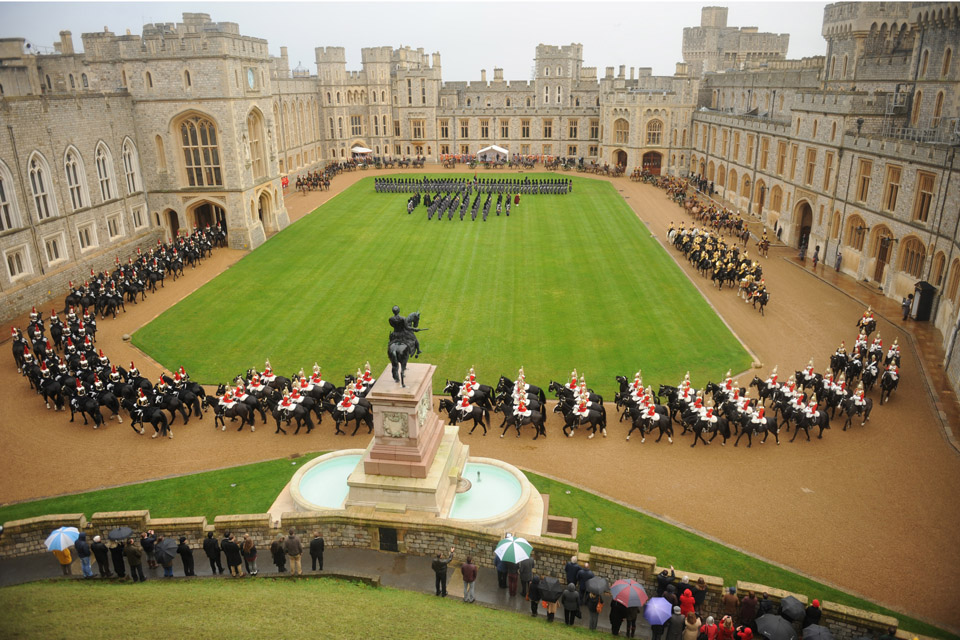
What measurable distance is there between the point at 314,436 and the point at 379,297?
34.9ft

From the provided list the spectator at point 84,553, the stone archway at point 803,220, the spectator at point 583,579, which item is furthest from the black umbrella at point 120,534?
the stone archway at point 803,220

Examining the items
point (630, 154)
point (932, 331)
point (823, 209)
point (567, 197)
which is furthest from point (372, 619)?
point (630, 154)

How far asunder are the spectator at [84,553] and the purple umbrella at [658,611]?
9981mm

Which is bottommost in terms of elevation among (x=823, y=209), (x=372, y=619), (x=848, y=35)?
(x=372, y=619)

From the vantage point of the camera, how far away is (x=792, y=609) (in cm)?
1048

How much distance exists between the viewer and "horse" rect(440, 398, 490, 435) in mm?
17766

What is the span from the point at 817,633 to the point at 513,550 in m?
4.86

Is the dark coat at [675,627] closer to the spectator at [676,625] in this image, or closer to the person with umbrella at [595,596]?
the spectator at [676,625]

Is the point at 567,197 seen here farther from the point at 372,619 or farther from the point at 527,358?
the point at 372,619

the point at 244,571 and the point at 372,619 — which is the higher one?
the point at 372,619

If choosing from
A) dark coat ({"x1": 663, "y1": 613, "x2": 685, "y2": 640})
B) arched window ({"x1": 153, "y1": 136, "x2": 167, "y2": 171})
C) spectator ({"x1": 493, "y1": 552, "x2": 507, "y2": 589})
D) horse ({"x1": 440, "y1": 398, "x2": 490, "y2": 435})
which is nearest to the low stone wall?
spectator ({"x1": 493, "y1": 552, "x2": 507, "y2": 589})

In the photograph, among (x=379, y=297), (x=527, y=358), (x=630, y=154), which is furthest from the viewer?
(x=630, y=154)

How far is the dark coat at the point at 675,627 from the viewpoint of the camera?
10.0 m

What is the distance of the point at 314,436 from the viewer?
17812 millimetres
